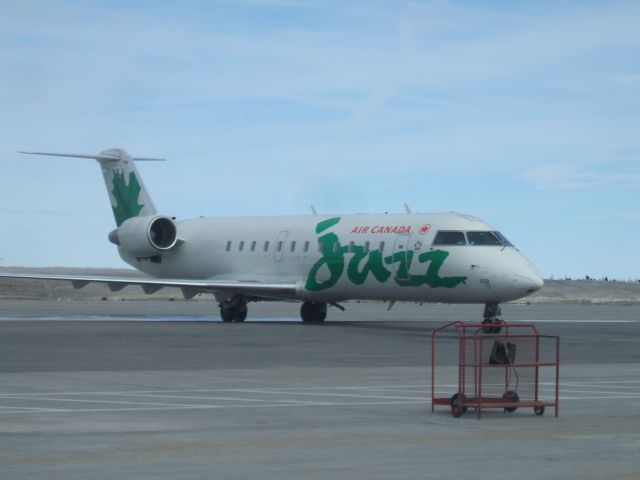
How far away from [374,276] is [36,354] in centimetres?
1413

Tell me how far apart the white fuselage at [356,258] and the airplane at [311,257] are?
0.03 meters

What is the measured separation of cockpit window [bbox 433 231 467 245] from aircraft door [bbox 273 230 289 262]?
271 inches

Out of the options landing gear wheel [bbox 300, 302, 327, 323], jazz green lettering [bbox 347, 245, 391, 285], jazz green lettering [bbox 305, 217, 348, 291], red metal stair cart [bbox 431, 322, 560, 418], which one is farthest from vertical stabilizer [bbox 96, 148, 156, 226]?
red metal stair cart [bbox 431, 322, 560, 418]

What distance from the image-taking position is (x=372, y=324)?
38281 mm

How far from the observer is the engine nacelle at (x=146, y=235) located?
42438 millimetres

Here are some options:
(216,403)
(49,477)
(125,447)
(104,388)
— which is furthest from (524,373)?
(49,477)

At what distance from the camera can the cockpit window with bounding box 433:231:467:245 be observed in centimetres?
3372

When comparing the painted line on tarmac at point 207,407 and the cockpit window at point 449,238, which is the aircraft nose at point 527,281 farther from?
the painted line on tarmac at point 207,407

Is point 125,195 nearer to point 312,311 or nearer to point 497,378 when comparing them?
point 312,311

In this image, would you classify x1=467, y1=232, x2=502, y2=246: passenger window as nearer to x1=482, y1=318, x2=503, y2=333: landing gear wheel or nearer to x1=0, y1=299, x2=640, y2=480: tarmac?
x1=482, y1=318, x2=503, y2=333: landing gear wheel

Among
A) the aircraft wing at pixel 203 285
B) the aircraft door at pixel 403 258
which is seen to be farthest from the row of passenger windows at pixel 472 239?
the aircraft wing at pixel 203 285

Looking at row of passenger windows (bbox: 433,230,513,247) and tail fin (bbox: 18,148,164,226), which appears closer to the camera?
row of passenger windows (bbox: 433,230,513,247)

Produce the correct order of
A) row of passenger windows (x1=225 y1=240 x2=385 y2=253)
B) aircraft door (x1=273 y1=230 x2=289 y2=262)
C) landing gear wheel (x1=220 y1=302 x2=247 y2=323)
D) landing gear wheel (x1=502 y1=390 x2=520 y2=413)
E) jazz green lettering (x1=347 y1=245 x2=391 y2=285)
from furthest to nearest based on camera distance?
aircraft door (x1=273 y1=230 x2=289 y2=262)
landing gear wheel (x1=220 y1=302 x2=247 y2=323)
row of passenger windows (x1=225 y1=240 x2=385 y2=253)
jazz green lettering (x1=347 y1=245 x2=391 y2=285)
landing gear wheel (x1=502 y1=390 x2=520 y2=413)

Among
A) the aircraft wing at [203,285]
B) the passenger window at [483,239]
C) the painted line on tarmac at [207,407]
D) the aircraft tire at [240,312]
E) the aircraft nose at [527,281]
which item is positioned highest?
the passenger window at [483,239]
